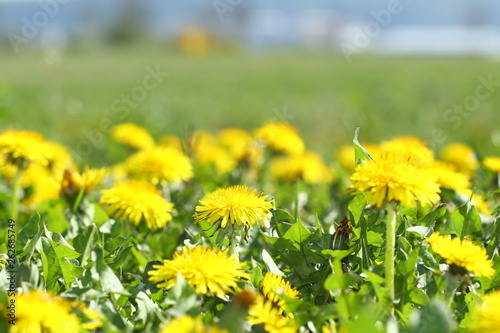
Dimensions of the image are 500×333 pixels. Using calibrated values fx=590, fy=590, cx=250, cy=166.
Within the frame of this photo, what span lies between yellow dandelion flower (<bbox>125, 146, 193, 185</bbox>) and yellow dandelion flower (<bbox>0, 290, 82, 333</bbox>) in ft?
3.60

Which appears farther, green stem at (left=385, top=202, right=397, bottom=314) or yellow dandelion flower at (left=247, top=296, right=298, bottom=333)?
green stem at (left=385, top=202, right=397, bottom=314)

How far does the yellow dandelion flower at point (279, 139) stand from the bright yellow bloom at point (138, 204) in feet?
2.70

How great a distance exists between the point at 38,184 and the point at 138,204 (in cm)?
103

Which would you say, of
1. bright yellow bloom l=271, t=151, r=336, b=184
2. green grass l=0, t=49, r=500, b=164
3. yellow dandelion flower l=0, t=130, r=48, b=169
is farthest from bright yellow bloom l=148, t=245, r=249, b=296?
green grass l=0, t=49, r=500, b=164

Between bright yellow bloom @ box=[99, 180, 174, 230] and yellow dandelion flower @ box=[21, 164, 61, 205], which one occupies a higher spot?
bright yellow bloom @ box=[99, 180, 174, 230]

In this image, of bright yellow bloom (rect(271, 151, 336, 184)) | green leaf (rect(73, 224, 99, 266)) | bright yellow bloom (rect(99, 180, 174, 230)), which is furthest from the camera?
bright yellow bloom (rect(271, 151, 336, 184))

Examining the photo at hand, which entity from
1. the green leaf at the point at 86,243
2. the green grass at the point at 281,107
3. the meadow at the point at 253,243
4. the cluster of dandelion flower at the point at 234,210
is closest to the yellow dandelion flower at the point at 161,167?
the meadow at the point at 253,243

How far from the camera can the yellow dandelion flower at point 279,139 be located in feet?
8.08

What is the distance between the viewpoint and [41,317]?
0.95m

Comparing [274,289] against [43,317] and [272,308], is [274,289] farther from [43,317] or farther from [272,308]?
[43,317]

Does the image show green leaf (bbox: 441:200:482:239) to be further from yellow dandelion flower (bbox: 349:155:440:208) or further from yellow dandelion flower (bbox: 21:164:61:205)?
yellow dandelion flower (bbox: 21:164:61:205)

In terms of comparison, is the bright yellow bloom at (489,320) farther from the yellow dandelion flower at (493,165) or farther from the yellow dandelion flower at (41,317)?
the yellow dandelion flower at (493,165)

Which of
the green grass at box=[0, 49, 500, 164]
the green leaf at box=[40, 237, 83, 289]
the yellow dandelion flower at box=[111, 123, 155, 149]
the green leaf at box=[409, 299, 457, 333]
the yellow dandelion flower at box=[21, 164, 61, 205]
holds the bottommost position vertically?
the green grass at box=[0, 49, 500, 164]

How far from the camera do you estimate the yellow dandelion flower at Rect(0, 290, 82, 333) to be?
0.95 meters
